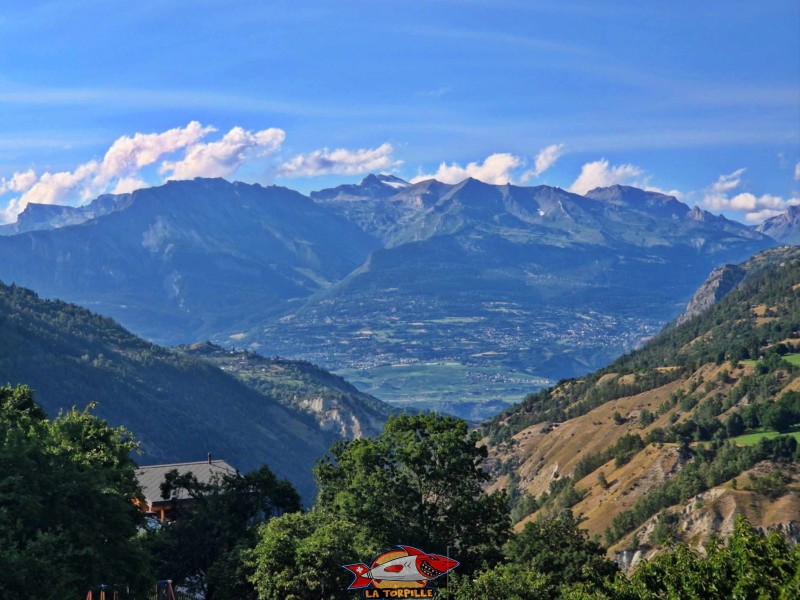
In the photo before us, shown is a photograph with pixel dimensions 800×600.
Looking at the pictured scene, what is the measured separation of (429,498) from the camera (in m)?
73.0

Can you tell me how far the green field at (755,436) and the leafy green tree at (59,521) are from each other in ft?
424

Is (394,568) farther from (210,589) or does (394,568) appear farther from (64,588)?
(210,589)

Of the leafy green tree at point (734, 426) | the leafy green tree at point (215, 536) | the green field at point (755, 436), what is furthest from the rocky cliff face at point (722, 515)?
the leafy green tree at point (215, 536)

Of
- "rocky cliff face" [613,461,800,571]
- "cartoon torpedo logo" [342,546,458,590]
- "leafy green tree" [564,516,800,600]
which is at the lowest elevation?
"rocky cliff face" [613,461,800,571]

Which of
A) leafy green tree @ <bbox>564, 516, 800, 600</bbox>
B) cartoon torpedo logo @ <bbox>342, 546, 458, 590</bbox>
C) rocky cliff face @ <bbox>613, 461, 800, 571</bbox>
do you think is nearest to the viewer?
leafy green tree @ <bbox>564, 516, 800, 600</bbox>

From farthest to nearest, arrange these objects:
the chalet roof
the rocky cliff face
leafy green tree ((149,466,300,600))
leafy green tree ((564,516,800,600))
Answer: the rocky cliff face
the chalet roof
leafy green tree ((149,466,300,600))
leafy green tree ((564,516,800,600))

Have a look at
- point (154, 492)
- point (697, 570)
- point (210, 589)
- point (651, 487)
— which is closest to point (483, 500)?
point (210, 589)

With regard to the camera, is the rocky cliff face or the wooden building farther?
the rocky cliff face

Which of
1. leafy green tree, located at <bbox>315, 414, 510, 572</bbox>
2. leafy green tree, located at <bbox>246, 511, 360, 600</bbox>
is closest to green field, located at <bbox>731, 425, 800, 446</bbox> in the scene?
leafy green tree, located at <bbox>315, 414, 510, 572</bbox>

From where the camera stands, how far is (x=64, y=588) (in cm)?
5691

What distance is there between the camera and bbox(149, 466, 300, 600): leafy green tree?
237 ft

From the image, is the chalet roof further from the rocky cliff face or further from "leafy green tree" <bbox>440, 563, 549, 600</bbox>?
the rocky cliff face

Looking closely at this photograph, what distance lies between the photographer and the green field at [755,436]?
175m

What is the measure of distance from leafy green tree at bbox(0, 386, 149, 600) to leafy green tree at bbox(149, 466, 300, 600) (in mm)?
6642
